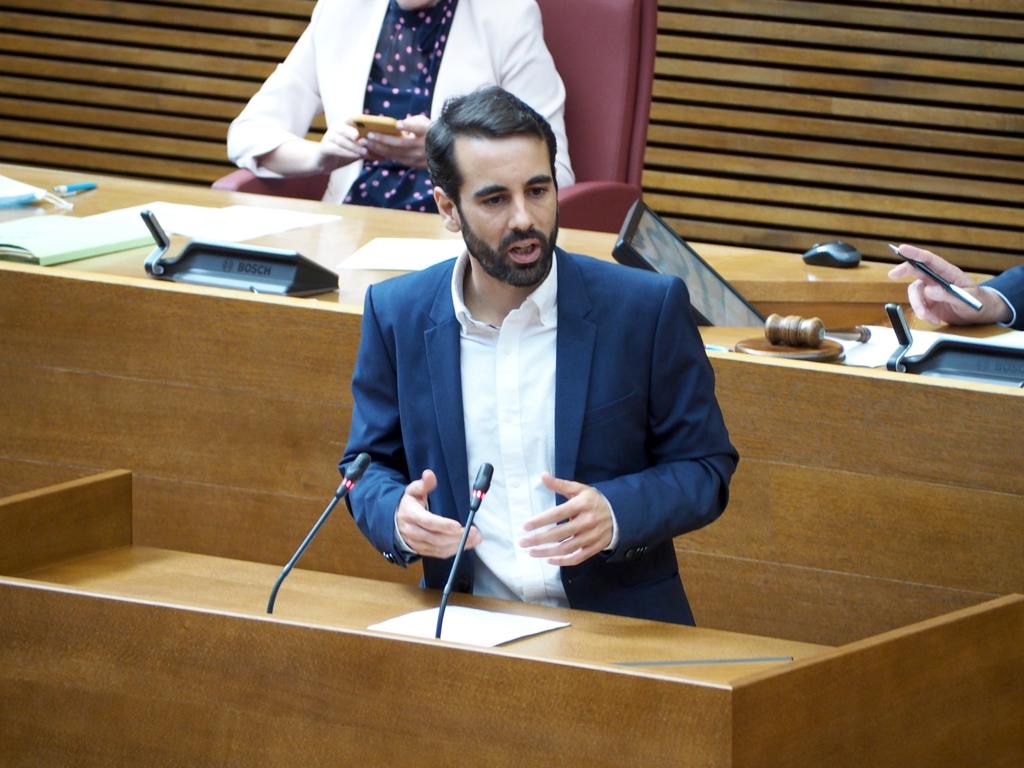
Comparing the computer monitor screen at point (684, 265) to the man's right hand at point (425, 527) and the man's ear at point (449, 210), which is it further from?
the man's right hand at point (425, 527)

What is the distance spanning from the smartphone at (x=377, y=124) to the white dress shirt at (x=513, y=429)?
4.70 ft

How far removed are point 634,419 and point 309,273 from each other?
92 centimetres

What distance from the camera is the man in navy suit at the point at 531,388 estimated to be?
6.20ft

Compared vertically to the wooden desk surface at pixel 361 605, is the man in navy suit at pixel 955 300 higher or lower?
higher

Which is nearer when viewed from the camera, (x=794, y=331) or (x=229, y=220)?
(x=794, y=331)

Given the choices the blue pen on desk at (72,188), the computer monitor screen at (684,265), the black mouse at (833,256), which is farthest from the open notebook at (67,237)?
the black mouse at (833,256)

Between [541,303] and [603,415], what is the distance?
16cm

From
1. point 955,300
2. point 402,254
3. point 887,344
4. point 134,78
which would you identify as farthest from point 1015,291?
point 134,78

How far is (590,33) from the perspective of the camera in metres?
3.83

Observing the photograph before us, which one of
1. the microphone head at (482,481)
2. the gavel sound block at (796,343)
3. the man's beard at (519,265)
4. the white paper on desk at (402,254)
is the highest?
the man's beard at (519,265)

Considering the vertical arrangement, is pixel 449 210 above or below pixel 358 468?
above

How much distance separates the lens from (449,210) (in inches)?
78.6

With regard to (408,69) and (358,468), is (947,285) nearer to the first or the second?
(358,468)

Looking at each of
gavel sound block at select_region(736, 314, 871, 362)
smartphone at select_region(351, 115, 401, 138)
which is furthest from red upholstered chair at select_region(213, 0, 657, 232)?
gavel sound block at select_region(736, 314, 871, 362)
